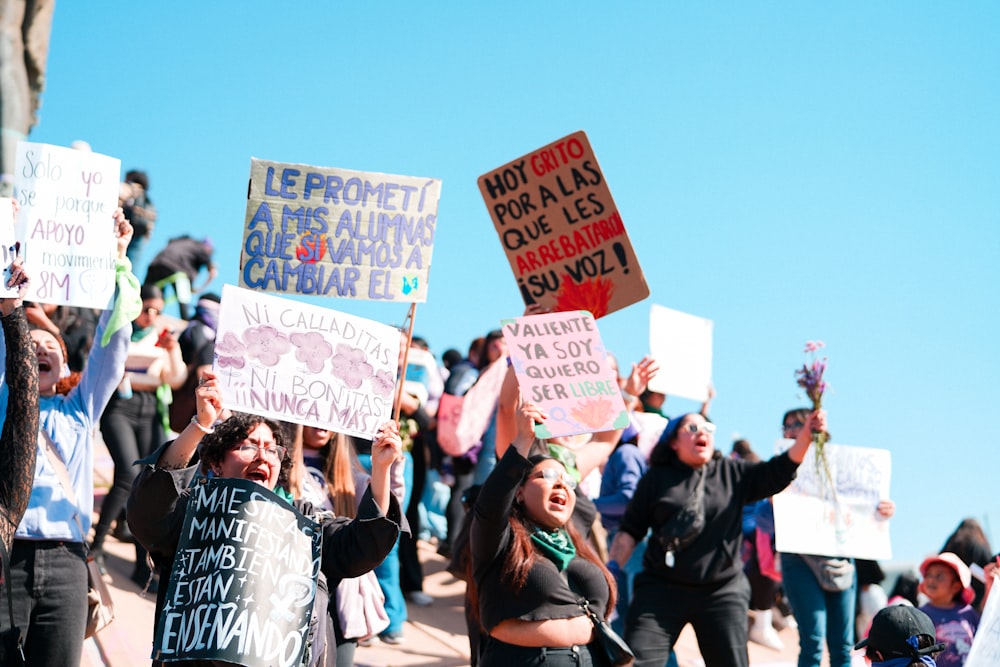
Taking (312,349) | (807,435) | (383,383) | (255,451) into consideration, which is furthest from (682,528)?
(255,451)

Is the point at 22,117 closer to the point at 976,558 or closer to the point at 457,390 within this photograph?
the point at 457,390

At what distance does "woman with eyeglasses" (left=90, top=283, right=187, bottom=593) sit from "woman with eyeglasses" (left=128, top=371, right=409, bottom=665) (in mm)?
3748

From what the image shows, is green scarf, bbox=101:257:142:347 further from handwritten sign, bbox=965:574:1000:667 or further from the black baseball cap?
handwritten sign, bbox=965:574:1000:667

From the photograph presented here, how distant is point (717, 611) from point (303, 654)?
282 centimetres

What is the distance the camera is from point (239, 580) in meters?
4.08

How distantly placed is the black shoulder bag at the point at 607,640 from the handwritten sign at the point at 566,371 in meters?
0.79

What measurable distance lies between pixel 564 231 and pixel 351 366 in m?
2.01

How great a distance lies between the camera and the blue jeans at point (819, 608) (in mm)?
7422

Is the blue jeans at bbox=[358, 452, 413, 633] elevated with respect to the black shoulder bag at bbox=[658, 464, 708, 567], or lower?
lower

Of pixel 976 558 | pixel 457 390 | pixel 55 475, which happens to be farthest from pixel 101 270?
pixel 976 558

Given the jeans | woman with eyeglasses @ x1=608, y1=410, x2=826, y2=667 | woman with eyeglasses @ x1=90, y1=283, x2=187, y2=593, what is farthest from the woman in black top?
woman with eyeglasses @ x1=90, y1=283, x2=187, y2=593

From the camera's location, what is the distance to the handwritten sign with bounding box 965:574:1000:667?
16.8 ft

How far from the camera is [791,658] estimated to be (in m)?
9.91

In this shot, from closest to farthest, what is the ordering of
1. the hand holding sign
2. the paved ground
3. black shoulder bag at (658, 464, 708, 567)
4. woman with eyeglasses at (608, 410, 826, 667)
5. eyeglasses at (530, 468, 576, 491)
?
the hand holding sign, eyeglasses at (530, 468, 576, 491), woman with eyeglasses at (608, 410, 826, 667), black shoulder bag at (658, 464, 708, 567), the paved ground
